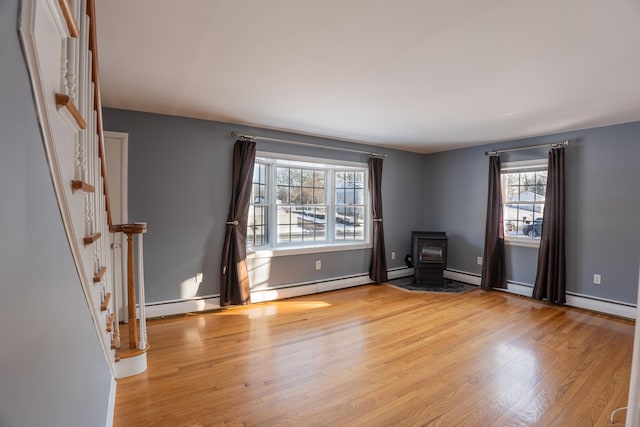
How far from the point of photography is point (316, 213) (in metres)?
4.81

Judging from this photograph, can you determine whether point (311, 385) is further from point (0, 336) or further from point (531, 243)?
point (531, 243)

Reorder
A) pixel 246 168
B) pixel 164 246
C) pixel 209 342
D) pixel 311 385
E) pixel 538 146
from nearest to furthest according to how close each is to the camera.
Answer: pixel 311 385, pixel 209 342, pixel 164 246, pixel 246 168, pixel 538 146

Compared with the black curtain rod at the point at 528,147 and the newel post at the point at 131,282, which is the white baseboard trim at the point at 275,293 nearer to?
the newel post at the point at 131,282

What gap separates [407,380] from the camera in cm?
231

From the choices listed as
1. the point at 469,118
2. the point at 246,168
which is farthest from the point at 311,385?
the point at 469,118

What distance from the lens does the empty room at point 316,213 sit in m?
0.95

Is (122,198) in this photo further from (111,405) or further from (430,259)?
(430,259)

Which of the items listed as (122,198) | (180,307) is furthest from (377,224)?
(122,198)

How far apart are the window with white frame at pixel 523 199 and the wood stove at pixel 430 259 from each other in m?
0.97

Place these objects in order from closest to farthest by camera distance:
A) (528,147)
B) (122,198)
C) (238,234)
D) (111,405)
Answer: (111,405), (122,198), (238,234), (528,147)

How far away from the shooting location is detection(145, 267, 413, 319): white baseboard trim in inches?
138

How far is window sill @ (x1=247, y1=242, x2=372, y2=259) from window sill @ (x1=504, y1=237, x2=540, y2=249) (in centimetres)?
211

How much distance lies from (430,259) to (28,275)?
5.01 m

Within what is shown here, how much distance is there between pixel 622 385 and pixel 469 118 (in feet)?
8.99
